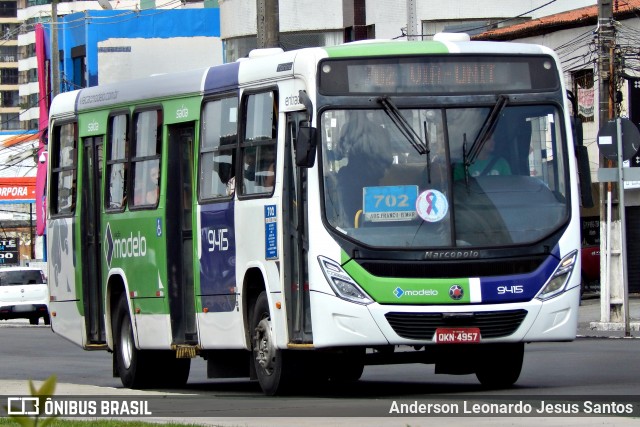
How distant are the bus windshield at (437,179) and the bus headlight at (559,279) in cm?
30

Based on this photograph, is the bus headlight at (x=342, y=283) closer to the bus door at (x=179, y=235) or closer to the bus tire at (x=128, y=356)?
the bus door at (x=179, y=235)

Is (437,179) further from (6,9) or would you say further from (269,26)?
(6,9)

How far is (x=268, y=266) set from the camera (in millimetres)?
13633

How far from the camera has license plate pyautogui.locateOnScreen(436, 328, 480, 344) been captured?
41.4ft

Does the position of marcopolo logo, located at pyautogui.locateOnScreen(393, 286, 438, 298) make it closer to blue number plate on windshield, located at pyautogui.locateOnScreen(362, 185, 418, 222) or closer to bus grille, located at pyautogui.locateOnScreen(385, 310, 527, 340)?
bus grille, located at pyautogui.locateOnScreen(385, 310, 527, 340)

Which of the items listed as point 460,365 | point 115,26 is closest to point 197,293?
point 460,365

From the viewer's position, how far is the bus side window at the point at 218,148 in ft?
47.8

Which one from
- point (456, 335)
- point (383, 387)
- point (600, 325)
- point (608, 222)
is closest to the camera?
point (456, 335)

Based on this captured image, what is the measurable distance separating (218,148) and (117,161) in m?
2.44

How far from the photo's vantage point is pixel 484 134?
13219mm

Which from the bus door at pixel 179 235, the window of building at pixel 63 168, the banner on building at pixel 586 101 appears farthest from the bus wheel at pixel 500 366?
the banner on building at pixel 586 101

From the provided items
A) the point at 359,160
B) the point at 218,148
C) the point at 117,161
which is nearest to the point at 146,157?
the point at 117,161

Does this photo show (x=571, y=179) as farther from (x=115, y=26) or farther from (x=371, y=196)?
(x=115, y=26)

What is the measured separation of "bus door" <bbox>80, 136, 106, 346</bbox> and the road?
76cm
